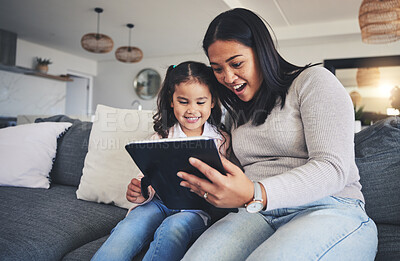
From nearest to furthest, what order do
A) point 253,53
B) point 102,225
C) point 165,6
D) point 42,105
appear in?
point 253,53 < point 102,225 < point 165,6 < point 42,105

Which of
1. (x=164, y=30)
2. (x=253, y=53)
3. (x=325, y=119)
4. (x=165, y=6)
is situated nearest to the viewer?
(x=325, y=119)

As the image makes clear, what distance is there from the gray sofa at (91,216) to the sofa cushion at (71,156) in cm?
31

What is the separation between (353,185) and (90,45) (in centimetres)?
425

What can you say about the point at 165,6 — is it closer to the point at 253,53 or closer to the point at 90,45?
the point at 90,45

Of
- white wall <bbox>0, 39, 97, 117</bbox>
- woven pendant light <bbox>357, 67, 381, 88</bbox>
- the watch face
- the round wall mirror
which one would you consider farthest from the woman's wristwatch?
the round wall mirror

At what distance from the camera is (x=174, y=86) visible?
4.55ft

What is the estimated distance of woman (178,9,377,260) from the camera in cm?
76

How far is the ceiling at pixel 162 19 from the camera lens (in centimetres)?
436

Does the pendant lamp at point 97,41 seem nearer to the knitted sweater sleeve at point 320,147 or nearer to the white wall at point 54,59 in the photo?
the white wall at point 54,59

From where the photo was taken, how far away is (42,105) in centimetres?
651

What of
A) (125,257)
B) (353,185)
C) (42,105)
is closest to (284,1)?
(353,185)

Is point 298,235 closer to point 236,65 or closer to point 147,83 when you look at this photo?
point 236,65

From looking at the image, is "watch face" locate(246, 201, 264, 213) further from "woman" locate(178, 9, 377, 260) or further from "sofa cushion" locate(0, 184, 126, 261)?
"sofa cushion" locate(0, 184, 126, 261)

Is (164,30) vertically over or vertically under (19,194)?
over
